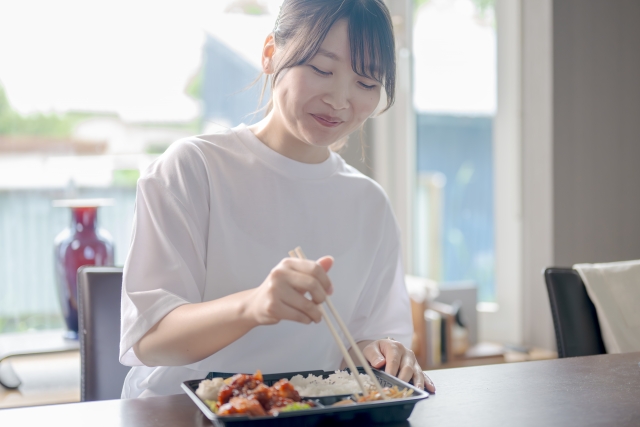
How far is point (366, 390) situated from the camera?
0.83 meters

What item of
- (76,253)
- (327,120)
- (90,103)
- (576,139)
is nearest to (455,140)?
(576,139)

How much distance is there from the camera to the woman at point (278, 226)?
1.01 metres

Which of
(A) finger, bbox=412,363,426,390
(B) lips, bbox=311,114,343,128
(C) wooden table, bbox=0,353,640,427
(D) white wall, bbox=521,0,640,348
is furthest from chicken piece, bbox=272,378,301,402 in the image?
(D) white wall, bbox=521,0,640,348

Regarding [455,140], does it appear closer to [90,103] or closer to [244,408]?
[90,103]

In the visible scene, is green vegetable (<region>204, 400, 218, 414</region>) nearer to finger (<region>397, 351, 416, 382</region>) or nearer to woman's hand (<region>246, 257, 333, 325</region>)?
woman's hand (<region>246, 257, 333, 325</region>)

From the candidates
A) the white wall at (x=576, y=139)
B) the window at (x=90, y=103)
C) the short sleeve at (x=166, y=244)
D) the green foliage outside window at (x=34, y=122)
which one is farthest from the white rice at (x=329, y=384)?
the white wall at (x=576, y=139)

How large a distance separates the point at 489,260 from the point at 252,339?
206 centimetres

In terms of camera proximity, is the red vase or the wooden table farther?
the red vase

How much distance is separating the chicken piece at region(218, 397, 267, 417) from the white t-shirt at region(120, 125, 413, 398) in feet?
1.01

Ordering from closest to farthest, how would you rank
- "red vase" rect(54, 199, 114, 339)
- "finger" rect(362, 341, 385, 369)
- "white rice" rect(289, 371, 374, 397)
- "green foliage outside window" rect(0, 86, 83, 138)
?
"white rice" rect(289, 371, 374, 397), "finger" rect(362, 341, 385, 369), "red vase" rect(54, 199, 114, 339), "green foliage outside window" rect(0, 86, 83, 138)

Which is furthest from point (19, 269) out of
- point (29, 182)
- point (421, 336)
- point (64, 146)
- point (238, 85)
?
point (421, 336)

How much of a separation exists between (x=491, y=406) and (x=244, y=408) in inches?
13.2

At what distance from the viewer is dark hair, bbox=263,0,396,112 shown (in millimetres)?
1108

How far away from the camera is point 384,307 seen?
1353 millimetres
